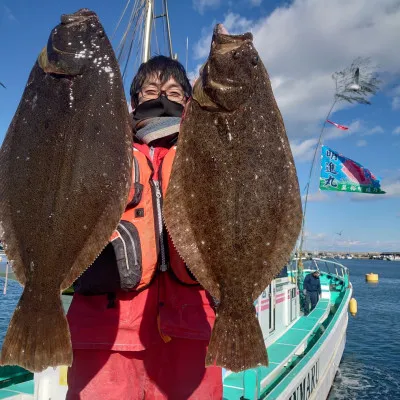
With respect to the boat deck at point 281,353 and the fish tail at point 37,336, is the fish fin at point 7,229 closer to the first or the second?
the fish tail at point 37,336

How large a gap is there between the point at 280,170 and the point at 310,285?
1470cm

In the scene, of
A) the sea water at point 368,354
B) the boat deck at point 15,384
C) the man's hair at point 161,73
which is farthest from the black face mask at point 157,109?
the sea water at point 368,354

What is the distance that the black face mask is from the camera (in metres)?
3.07

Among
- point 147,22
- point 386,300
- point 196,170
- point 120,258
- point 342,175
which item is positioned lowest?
point 386,300

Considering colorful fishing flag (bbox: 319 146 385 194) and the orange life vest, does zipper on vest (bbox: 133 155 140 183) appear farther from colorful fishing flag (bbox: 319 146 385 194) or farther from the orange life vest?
colorful fishing flag (bbox: 319 146 385 194)

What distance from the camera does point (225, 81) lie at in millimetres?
2412

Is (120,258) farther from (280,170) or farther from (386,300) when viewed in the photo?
(386,300)

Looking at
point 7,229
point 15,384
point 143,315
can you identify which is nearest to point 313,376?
point 15,384

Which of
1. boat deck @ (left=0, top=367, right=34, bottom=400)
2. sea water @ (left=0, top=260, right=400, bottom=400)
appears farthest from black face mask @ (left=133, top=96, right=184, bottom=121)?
sea water @ (left=0, top=260, right=400, bottom=400)

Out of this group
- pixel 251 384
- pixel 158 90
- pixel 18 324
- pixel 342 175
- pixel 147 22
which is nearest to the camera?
pixel 18 324

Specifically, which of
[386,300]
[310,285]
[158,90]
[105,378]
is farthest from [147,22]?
[386,300]

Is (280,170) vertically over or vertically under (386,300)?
over

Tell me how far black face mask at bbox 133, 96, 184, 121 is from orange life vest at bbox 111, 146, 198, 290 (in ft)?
1.39

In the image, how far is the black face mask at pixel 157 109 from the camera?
10.1ft
